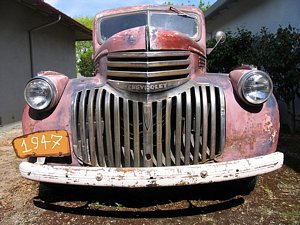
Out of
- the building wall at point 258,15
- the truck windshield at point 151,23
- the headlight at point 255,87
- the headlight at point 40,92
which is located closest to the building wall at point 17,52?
the truck windshield at point 151,23

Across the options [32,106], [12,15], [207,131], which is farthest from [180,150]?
[12,15]

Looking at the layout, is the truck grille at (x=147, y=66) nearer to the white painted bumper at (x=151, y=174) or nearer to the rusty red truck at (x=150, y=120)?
the rusty red truck at (x=150, y=120)

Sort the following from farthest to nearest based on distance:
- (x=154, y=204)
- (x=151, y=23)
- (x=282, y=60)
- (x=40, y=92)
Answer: (x=282, y=60) → (x=151, y=23) → (x=154, y=204) → (x=40, y=92)

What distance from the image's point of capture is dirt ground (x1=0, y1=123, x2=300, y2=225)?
304 cm

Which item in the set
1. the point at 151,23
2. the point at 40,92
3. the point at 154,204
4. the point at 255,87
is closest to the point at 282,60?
the point at 151,23

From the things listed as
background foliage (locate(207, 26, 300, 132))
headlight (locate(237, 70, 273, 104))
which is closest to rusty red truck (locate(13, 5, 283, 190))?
headlight (locate(237, 70, 273, 104))

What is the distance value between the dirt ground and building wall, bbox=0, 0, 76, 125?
17.3 ft

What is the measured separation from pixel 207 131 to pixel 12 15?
812 cm

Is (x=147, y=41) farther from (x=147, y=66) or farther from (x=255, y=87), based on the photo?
(x=255, y=87)

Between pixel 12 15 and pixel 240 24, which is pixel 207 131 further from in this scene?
pixel 240 24

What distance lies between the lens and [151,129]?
2939mm

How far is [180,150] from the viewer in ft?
9.66

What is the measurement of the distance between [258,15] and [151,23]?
20.7 ft

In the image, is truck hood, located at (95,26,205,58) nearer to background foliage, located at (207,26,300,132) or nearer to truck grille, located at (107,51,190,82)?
truck grille, located at (107,51,190,82)
